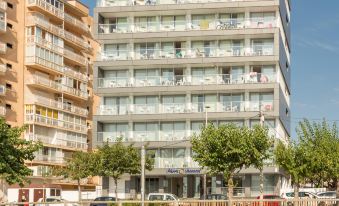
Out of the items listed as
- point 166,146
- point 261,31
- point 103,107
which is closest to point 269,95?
point 261,31

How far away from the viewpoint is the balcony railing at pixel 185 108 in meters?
72.5

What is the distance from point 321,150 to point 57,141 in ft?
140

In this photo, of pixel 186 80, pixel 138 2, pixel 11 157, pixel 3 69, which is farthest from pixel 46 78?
pixel 11 157

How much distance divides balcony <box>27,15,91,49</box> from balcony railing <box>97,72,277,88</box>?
15.9 metres

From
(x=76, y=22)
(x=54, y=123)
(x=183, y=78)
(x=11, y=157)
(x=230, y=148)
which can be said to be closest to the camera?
(x=11, y=157)

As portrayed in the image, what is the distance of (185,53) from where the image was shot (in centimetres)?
7550

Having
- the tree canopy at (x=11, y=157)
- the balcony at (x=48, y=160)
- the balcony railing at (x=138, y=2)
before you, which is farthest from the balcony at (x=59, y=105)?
the tree canopy at (x=11, y=157)

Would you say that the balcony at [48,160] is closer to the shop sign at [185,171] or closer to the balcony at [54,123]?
the balcony at [54,123]

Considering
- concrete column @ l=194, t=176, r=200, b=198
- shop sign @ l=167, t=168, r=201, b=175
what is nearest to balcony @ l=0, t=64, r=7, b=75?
shop sign @ l=167, t=168, r=201, b=175

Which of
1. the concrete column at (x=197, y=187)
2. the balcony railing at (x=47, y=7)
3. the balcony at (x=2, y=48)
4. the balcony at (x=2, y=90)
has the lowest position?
the concrete column at (x=197, y=187)

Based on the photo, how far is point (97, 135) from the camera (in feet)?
248

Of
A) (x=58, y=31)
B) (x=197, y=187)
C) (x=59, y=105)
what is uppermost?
(x=58, y=31)

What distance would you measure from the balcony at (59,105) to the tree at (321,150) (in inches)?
1536

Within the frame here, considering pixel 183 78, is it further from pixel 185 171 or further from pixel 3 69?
pixel 3 69
